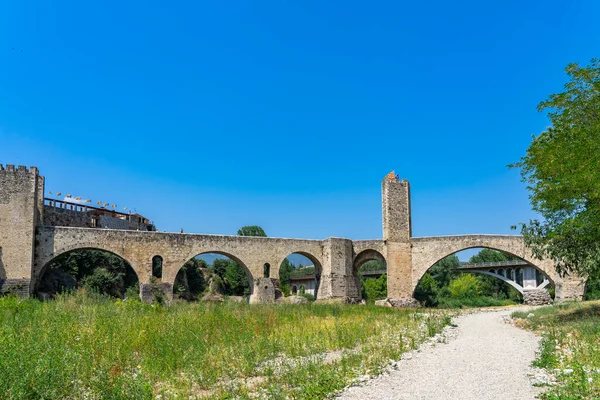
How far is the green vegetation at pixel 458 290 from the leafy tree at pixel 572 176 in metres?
28.8

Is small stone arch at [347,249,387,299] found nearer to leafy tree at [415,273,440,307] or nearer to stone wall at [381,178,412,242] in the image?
stone wall at [381,178,412,242]

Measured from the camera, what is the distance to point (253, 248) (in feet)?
96.9

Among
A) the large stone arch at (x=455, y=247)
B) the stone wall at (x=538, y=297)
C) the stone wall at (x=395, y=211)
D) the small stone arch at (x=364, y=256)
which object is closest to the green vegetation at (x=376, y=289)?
the small stone arch at (x=364, y=256)

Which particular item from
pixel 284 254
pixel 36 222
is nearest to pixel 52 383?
pixel 36 222

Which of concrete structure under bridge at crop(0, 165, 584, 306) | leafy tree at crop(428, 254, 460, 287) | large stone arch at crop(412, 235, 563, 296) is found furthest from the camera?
leafy tree at crop(428, 254, 460, 287)

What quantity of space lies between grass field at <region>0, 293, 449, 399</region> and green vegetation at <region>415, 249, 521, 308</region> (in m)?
34.0

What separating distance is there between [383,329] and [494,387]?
6608 mm

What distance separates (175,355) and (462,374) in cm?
456

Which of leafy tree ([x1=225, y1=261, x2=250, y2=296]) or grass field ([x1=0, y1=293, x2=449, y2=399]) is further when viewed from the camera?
leafy tree ([x1=225, y1=261, x2=250, y2=296])

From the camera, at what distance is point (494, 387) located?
7.12 metres

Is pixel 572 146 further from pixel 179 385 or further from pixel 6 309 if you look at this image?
pixel 6 309

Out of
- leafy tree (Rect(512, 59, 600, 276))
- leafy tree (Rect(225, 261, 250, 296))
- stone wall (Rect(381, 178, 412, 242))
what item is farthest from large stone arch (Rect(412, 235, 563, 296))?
leafy tree (Rect(225, 261, 250, 296))

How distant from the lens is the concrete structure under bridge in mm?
23859

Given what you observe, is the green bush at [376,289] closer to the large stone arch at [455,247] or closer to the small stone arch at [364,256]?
the small stone arch at [364,256]
